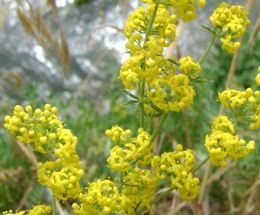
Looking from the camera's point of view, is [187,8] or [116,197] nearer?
[116,197]

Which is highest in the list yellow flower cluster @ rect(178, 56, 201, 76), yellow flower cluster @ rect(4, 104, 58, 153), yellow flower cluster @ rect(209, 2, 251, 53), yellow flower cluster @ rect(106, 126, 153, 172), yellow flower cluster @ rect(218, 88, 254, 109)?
yellow flower cluster @ rect(209, 2, 251, 53)

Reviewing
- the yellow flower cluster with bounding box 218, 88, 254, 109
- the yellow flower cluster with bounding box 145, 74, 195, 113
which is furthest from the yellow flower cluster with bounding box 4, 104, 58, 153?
→ the yellow flower cluster with bounding box 218, 88, 254, 109

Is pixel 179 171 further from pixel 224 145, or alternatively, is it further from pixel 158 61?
pixel 158 61

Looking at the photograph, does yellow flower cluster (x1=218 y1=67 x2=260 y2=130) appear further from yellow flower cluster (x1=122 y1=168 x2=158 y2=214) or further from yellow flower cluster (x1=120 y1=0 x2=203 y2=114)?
yellow flower cluster (x1=122 y1=168 x2=158 y2=214)

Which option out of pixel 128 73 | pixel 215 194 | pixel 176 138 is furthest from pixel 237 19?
pixel 215 194

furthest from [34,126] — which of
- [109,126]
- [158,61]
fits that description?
[109,126]

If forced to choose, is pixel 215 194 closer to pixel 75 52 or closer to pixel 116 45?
pixel 116 45

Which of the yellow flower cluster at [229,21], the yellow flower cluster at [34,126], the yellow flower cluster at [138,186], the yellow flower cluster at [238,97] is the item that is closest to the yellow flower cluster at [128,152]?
the yellow flower cluster at [138,186]
